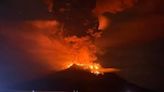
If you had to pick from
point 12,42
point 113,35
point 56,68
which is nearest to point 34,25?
point 12,42

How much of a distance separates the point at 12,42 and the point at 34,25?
543 millimetres

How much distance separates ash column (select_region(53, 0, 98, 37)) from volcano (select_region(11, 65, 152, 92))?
733 millimetres

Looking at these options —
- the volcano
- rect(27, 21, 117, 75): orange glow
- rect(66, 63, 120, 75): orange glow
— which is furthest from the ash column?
the volcano

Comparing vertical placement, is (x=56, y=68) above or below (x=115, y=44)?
below

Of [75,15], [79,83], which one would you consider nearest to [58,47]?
[75,15]

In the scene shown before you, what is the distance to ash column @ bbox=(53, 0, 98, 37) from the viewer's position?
18.9 feet

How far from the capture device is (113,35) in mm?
5914

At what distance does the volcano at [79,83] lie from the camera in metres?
5.64

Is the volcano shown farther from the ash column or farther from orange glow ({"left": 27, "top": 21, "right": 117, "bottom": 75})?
the ash column

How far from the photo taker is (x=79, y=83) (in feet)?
19.6

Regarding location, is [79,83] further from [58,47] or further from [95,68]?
[58,47]

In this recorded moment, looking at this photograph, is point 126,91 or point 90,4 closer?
point 90,4

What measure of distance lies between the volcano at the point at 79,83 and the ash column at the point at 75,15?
0.73m

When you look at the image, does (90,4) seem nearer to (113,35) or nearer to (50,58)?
(113,35)
